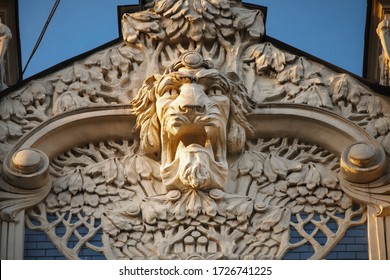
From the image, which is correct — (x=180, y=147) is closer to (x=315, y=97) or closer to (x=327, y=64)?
(x=315, y=97)

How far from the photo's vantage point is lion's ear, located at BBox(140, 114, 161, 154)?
68.5 ft

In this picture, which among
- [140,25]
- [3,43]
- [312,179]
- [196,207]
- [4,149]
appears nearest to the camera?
[196,207]

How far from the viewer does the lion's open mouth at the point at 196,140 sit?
67.6ft

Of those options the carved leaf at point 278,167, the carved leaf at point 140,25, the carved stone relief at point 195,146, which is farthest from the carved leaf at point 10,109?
the carved leaf at point 278,167

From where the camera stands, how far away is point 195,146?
2059 cm

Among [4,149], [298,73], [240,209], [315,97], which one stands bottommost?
[240,209]

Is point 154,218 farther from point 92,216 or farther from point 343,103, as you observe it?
point 343,103

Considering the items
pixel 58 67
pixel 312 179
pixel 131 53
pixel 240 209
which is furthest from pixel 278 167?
pixel 58 67

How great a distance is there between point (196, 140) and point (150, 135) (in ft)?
1.59

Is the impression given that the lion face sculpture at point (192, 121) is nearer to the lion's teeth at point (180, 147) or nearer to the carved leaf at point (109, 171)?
the lion's teeth at point (180, 147)

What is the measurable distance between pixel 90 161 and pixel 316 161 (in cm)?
217

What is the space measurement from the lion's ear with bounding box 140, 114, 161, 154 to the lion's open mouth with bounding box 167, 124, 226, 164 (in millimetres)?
204

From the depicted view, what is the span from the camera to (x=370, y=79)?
74.2 ft

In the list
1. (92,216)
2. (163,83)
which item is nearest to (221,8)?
(163,83)
